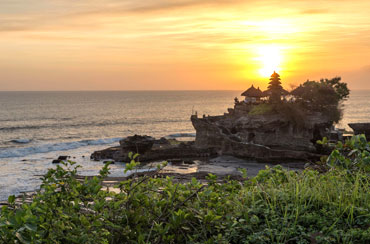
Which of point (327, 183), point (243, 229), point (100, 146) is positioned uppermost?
point (327, 183)

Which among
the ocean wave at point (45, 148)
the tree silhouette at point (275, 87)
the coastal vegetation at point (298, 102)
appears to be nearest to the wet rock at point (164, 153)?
the coastal vegetation at point (298, 102)

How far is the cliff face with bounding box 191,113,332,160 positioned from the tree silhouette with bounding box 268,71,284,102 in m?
4.13

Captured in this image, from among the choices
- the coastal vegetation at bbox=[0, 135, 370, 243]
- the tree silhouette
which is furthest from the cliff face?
the coastal vegetation at bbox=[0, 135, 370, 243]

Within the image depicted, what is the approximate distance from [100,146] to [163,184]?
62331 millimetres

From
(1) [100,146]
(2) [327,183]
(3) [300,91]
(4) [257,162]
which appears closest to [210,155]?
(4) [257,162]

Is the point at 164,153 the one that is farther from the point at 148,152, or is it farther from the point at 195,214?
the point at 195,214

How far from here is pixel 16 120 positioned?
4382 inches

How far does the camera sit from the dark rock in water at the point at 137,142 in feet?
157

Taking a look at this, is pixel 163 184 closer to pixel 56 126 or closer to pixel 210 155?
pixel 210 155

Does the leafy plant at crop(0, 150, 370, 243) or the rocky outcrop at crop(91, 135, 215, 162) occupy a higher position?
the leafy plant at crop(0, 150, 370, 243)

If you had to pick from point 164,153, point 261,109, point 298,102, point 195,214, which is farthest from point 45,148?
point 195,214

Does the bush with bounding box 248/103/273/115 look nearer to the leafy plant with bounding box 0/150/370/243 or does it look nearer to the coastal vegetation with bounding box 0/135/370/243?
the coastal vegetation with bounding box 0/135/370/243

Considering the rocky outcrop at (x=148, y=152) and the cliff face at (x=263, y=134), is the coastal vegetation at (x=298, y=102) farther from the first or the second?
the rocky outcrop at (x=148, y=152)

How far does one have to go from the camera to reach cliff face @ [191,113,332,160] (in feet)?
165
